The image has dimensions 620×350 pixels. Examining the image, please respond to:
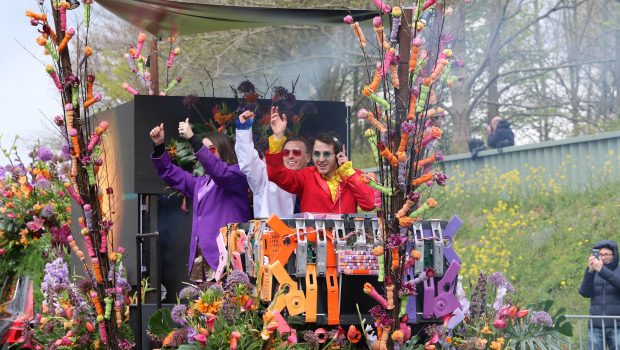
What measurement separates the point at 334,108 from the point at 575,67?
14046mm

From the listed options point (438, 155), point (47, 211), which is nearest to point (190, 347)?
point (438, 155)

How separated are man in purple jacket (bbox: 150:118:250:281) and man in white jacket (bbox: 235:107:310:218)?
29cm

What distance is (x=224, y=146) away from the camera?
9.02 metres

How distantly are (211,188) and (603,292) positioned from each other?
14.4ft

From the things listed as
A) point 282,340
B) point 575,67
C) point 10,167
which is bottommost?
point 282,340

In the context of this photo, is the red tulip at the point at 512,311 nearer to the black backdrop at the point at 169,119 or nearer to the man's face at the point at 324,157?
the man's face at the point at 324,157

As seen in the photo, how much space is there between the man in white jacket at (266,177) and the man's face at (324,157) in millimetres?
394

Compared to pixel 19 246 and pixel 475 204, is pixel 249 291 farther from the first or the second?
pixel 475 204

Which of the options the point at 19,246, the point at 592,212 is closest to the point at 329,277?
the point at 19,246

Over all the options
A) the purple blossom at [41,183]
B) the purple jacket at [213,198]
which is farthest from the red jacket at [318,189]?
the purple blossom at [41,183]

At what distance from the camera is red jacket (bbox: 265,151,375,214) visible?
26.3 feet

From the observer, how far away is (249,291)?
22.4ft

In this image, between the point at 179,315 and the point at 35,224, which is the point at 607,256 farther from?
the point at 179,315

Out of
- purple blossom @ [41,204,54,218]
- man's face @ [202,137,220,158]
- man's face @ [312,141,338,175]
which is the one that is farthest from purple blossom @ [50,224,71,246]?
man's face @ [312,141,338,175]
